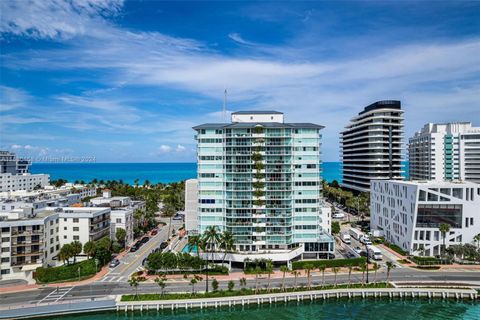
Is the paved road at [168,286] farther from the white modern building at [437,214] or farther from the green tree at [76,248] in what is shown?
the white modern building at [437,214]

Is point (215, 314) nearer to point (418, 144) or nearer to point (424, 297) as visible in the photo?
point (424, 297)

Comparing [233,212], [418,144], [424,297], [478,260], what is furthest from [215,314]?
[418,144]

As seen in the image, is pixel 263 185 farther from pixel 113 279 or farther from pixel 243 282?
pixel 113 279

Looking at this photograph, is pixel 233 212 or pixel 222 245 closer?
pixel 222 245

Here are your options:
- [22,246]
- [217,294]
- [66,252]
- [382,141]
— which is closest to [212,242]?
[217,294]

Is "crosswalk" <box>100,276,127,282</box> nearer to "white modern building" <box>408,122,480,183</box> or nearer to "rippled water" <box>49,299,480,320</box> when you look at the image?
"rippled water" <box>49,299,480,320</box>

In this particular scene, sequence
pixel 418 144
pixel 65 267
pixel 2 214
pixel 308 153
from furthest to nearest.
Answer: pixel 418 144
pixel 308 153
pixel 2 214
pixel 65 267

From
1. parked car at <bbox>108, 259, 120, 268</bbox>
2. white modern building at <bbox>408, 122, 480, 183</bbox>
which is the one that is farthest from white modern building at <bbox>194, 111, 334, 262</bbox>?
white modern building at <bbox>408, 122, 480, 183</bbox>
